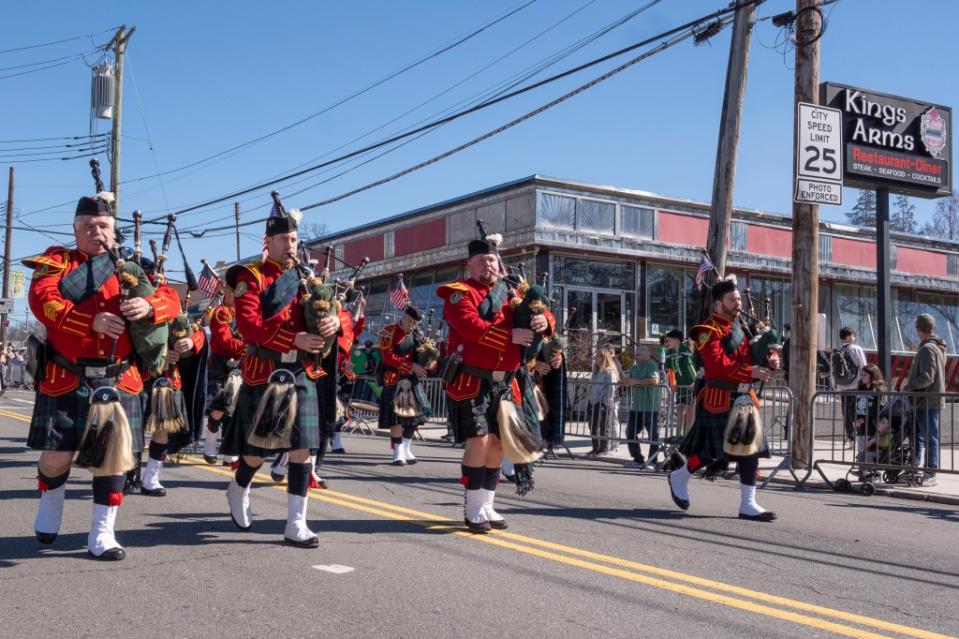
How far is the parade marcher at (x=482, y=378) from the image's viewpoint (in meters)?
6.84

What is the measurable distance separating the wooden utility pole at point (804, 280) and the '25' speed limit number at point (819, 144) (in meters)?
0.11

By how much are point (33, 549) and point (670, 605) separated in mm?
3806

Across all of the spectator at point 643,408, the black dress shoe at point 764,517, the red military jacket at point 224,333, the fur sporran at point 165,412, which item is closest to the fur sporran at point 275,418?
the fur sporran at point 165,412

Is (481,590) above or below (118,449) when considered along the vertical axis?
below

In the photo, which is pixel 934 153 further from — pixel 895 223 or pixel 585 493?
pixel 895 223

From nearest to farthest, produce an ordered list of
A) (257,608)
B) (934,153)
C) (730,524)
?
(257,608) → (730,524) → (934,153)

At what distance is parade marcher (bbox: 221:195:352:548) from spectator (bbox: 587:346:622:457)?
911 centimetres

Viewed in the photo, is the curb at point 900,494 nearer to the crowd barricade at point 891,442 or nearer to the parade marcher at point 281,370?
the crowd barricade at point 891,442

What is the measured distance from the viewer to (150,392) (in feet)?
31.2

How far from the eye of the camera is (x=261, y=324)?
20.1 feet

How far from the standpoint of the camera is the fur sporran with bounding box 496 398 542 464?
6801 mm

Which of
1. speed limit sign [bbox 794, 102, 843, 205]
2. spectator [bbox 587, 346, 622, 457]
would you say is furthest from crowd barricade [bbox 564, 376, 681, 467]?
speed limit sign [bbox 794, 102, 843, 205]

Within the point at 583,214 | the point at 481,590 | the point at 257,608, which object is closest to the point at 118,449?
the point at 257,608

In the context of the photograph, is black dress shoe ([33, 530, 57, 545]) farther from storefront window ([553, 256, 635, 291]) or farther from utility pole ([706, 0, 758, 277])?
storefront window ([553, 256, 635, 291])
